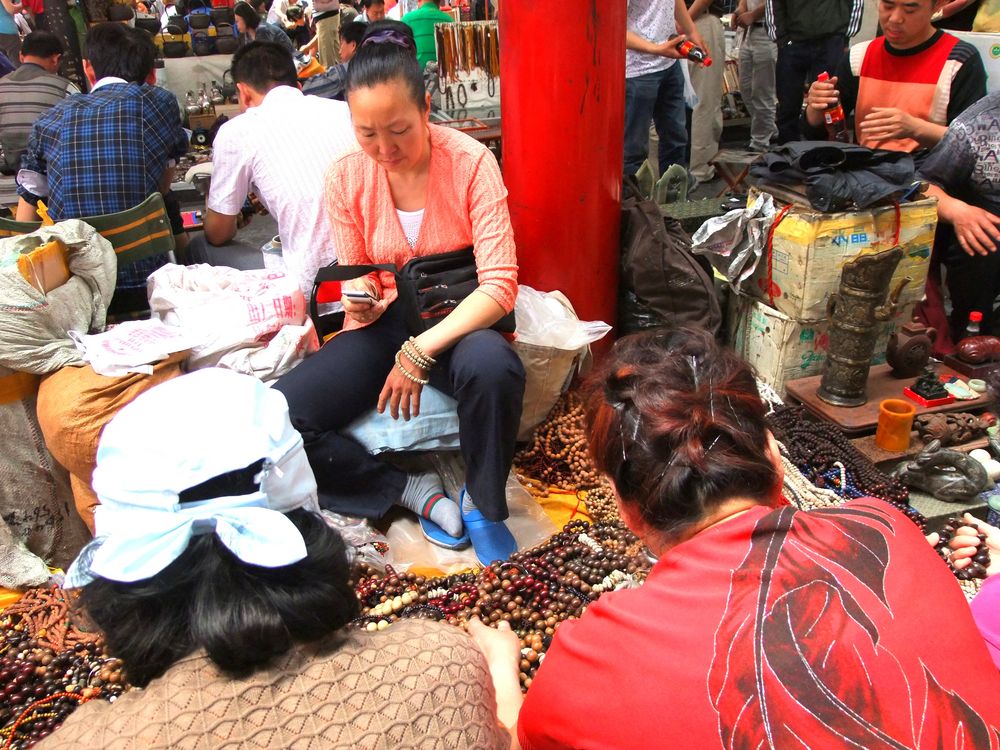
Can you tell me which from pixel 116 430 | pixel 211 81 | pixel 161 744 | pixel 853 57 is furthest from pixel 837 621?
pixel 211 81

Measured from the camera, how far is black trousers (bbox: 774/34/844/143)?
17.7ft

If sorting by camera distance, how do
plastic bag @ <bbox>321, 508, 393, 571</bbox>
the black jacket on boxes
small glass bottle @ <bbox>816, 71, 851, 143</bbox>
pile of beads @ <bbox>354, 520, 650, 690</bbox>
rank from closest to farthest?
1. pile of beads @ <bbox>354, 520, 650, 690</bbox>
2. plastic bag @ <bbox>321, 508, 393, 571</bbox>
3. small glass bottle @ <bbox>816, 71, 851, 143</bbox>
4. the black jacket on boxes

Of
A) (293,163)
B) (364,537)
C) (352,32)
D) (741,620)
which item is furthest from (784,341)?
(352,32)

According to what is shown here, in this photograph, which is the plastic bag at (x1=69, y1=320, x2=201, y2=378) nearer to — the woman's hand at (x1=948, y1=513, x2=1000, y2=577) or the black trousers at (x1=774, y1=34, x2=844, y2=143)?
the woman's hand at (x1=948, y1=513, x2=1000, y2=577)

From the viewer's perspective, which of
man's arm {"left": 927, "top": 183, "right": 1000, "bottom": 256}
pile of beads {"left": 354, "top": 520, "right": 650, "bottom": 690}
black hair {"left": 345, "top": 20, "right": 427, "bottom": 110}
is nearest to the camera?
pile of beads {"left": 354, "top": 520, "right": 650, "bottom": 690}

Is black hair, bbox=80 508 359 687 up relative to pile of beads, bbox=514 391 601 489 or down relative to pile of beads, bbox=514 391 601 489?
up

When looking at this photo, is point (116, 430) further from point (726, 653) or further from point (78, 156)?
point (78, 156)

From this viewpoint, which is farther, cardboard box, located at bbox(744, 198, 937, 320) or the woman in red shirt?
cardboard box, located at bbox(744, 198, 937, 320)

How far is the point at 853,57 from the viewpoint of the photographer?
4.10 m

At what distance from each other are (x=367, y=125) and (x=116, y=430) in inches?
59.5

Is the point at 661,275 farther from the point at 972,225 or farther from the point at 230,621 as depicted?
the point at 230,621

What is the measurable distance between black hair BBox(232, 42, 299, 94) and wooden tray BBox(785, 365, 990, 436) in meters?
2.50

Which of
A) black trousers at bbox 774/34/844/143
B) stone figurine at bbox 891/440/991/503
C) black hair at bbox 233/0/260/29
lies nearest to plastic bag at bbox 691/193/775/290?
stone figurine at bbox 891/440/991/503

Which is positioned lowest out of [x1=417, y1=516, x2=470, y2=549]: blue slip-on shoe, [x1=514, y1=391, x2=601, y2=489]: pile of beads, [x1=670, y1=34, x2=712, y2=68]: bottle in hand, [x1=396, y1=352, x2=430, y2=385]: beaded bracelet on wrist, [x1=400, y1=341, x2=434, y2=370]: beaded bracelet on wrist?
[x1=417, y1=516, x2=470, y2=549]: blue slip-on shoe
